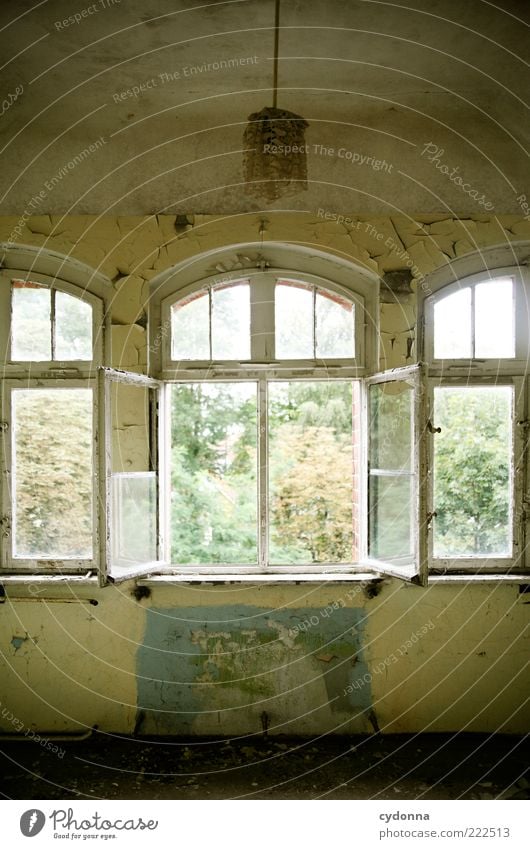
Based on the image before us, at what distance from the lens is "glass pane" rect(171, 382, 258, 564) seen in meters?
6.24

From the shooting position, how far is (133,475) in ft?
9.21

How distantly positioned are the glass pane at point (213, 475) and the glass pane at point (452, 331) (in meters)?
3.40

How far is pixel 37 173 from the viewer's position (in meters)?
2.96

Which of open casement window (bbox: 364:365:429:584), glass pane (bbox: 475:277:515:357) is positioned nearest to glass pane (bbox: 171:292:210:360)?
open casement window (bbox: 364:365:429:584)

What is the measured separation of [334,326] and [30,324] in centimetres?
158

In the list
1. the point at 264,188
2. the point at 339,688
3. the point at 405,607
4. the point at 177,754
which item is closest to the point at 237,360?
the point at 264,188

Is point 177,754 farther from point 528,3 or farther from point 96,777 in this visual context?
point 528,3

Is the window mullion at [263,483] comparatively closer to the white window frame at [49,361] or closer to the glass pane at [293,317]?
the glass pane at [293,317]

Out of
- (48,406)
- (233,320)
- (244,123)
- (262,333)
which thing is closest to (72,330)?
(48,406)

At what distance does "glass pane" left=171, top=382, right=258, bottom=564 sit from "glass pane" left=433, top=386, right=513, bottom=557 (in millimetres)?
3439

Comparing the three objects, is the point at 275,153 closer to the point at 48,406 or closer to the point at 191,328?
the point at 191,328

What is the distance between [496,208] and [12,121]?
2487 mm

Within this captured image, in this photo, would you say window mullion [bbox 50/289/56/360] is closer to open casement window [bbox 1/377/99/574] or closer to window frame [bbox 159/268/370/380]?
open casement window [bbox 1/377/99/574]

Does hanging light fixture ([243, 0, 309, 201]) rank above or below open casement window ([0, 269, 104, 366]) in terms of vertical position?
above
